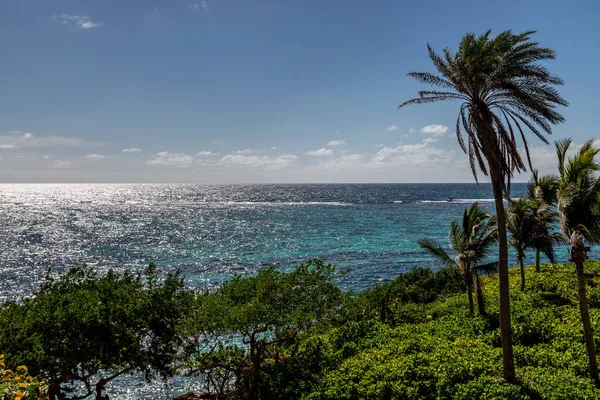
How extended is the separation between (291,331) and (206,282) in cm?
2429

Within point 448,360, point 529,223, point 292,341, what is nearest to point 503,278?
point 448,360

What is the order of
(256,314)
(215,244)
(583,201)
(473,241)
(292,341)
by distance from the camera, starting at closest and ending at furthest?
(583,201)
(256,314)
(292,341)
(473,241)
(215,244)

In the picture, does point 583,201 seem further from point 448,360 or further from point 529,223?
point 529,223

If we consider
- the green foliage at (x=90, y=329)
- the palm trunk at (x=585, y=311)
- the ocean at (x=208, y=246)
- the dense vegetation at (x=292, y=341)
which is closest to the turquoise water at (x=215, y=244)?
the ocean at (x=208, y=246)

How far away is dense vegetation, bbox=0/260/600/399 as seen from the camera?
11.2m

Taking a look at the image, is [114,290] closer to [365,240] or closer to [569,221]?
[569,221]

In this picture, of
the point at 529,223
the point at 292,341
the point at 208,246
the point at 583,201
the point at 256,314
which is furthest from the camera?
the point at 208,246

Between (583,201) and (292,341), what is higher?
(583,201)

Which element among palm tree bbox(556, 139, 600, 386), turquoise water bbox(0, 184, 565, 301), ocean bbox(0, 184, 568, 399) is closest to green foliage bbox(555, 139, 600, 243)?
palm tree bbox(556, 139, 600, 386)

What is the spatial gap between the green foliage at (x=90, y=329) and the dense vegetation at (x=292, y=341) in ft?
0.12

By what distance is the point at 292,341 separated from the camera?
16.2 metres

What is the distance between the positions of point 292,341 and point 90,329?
26.2 feet

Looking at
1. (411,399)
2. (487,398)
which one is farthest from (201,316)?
(487,398)

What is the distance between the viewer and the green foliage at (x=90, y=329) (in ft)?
36.7
